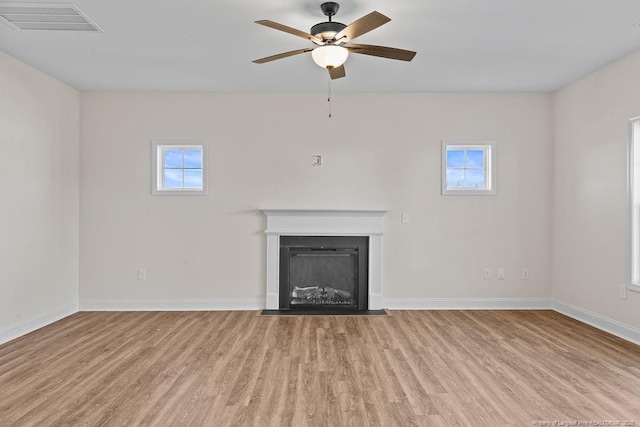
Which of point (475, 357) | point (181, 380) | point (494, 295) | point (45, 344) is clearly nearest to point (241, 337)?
point (181, 380)

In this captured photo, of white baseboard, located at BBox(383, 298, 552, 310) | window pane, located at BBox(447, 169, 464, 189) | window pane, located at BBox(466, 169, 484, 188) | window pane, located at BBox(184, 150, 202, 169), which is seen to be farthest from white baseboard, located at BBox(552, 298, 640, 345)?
window pane, located at BBox(184, 150, 202, 169)

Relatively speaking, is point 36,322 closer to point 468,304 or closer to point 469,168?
point 468,304

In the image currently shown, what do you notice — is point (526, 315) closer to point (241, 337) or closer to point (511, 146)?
point (511, 146)

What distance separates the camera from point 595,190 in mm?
4445

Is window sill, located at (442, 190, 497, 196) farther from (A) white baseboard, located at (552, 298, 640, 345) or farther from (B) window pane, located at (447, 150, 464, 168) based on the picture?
(A) white baseboard, located at (552, 298, 640, 345)

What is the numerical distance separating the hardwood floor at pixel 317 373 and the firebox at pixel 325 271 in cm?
56

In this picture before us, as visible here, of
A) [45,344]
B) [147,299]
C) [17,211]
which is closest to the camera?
[45,344]

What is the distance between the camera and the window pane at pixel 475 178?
5289mm

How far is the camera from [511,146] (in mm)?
5227

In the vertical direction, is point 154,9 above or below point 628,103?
above

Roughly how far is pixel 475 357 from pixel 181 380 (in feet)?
7.71

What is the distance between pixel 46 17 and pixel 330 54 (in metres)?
2.25

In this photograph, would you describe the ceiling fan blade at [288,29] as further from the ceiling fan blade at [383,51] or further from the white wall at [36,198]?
the white wall at [36,198]

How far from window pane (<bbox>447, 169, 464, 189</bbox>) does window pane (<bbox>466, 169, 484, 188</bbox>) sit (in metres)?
0.09
